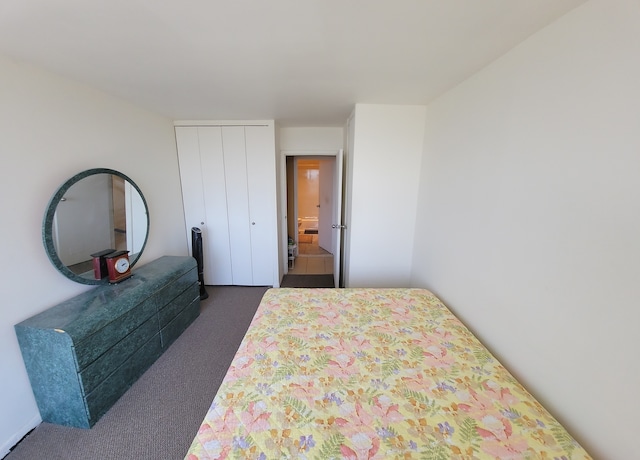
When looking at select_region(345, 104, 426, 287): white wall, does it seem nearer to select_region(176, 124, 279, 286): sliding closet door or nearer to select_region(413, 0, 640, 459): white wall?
select_region(413, 0, 640, 459): white wall

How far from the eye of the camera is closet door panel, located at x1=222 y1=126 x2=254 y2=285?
2.98 meters

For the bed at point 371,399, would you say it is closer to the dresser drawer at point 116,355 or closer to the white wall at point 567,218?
the white wall at point 567,218

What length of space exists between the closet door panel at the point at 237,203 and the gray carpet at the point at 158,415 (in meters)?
1.07

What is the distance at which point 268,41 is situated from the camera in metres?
1.21

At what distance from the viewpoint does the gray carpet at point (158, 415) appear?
1.34 m

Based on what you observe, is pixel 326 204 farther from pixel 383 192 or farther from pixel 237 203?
pixel 383 192

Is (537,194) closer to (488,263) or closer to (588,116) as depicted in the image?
(588,116)

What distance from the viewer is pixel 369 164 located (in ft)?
7.77

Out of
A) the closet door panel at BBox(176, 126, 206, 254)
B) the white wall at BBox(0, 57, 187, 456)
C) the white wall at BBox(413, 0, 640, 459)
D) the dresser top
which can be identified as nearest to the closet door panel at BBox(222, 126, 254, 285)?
the closet door panel at BBox(176, 126, 206, 254)

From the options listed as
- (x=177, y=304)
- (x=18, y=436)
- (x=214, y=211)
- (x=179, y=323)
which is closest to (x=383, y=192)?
(x=214, y=211)

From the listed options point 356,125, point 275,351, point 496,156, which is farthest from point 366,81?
point 275,351

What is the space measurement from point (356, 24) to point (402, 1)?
0.72 feet

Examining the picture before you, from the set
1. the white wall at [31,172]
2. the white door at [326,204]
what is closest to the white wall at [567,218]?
the white wall at [31,172]

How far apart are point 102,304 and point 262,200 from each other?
1922mm
